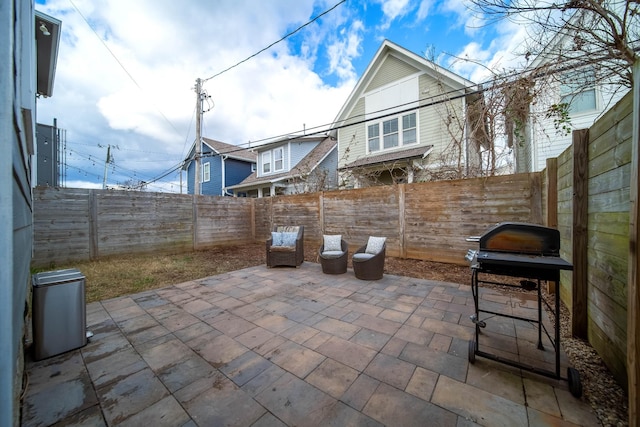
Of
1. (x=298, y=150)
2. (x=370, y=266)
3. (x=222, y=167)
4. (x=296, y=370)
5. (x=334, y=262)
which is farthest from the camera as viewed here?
(x=222, y=167)

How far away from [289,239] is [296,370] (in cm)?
399

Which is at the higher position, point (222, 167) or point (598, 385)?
point (222, 167)

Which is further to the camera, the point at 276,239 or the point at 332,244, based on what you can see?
the point at 276,239

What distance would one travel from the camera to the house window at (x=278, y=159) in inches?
528

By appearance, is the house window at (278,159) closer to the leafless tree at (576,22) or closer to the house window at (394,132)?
the house window at (394,132)

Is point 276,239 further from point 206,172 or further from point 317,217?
point 206,172

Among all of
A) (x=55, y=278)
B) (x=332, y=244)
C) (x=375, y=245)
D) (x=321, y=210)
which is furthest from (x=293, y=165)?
(x=55, y=278)

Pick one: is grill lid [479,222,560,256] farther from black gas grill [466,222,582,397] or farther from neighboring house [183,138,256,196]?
neighboring house [183,138,256,196]

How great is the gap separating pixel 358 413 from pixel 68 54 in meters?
8.30

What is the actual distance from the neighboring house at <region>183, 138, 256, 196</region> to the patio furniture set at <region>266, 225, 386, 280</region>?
429 inches

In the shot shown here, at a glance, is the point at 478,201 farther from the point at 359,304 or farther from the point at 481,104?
the point at 359,304

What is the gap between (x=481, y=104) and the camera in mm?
6359

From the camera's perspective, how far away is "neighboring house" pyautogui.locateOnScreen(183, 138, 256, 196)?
Result: 50.7ft

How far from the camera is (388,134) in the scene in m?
9.51
